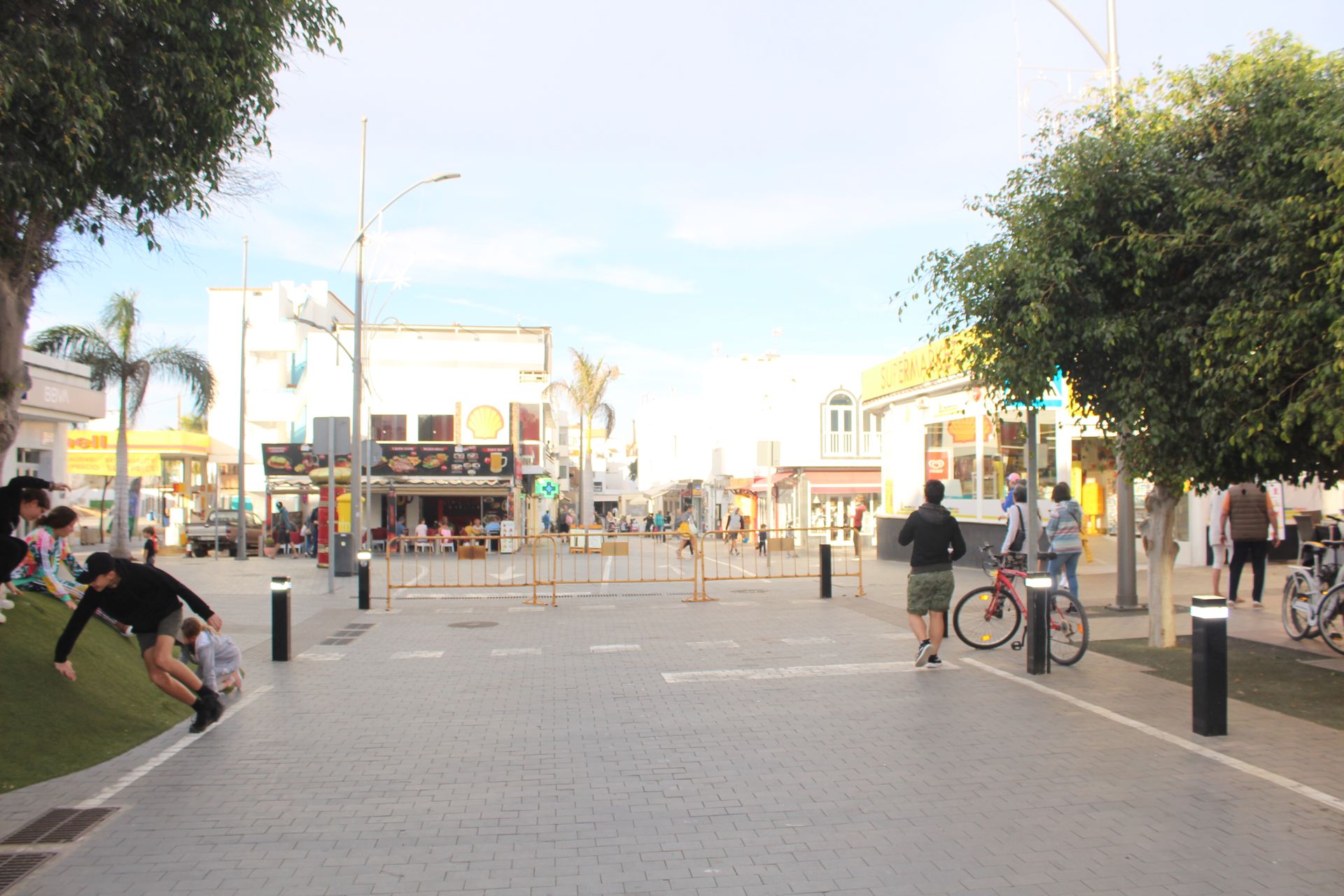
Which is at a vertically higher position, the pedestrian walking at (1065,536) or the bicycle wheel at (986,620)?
the pedestrian walking at (1065,536)

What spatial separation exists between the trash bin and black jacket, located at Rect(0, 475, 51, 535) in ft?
43.5

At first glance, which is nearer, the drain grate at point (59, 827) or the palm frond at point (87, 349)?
the drain grate at point (59, 827)

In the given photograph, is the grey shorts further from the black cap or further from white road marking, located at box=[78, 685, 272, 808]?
white road marking, located at box=[78, 685, 272, 808]

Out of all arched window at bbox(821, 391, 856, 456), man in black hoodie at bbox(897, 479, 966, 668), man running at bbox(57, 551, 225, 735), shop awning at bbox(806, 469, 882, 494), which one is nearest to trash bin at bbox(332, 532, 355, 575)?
man running at bbox(57, 551, 225, 735)

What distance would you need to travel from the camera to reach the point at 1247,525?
12578 millimetres

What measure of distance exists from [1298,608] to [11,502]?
11.8m

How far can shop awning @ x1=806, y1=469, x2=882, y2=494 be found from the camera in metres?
42.5

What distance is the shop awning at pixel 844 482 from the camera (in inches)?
1672

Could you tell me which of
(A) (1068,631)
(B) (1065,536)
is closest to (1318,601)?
(A) (1068,631)

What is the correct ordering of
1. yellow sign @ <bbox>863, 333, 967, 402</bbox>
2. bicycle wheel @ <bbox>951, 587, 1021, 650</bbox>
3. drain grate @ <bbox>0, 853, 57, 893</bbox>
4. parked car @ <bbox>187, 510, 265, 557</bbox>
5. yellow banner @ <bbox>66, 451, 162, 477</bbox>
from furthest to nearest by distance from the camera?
yellow banner @ <bbox>66, 451, 162, 477</bbox> < parked car @ <bbox>187, 510, 265, 557</bbox> < yellow sign @ <bbox>863, 333, 967, 402</bbox> < bicycle wheel @ <bbox>951, 587, 1021, 650</bbox> < drain grate @ <bbox>0, 853, 57, 893</bbox>

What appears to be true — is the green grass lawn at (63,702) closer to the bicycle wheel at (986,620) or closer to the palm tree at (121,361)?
the bicycle wheel at (986,620)

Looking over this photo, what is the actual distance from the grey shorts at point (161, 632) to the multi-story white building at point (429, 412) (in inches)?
925

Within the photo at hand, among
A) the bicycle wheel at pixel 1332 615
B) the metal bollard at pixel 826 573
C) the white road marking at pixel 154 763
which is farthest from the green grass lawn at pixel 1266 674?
the white road marking at pixel 154 763

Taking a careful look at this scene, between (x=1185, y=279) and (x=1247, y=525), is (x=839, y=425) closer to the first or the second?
(x=1247, y=525)
